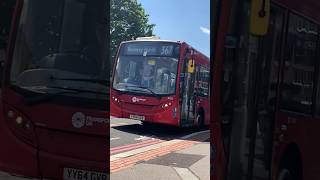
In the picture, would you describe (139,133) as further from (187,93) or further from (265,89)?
(265,89)

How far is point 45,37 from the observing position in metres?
5.23

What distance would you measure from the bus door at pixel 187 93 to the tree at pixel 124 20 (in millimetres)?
3135

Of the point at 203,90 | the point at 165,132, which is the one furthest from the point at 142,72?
the point at 203,90

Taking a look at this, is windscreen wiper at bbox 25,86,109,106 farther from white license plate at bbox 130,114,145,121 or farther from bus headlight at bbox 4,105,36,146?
white license plate at bbox 130,114,145,121

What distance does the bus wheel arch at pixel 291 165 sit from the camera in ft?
21.1

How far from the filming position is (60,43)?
204 inches

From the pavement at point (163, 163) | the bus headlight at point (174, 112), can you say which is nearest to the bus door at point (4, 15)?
the pavement at point (163, 163)

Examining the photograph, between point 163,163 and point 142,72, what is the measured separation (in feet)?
7.42

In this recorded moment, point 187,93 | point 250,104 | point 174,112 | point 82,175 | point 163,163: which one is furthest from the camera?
point 174,112

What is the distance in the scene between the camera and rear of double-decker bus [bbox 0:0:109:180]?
5.04 metres

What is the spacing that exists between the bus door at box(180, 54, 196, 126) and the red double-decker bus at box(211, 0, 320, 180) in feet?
6.66

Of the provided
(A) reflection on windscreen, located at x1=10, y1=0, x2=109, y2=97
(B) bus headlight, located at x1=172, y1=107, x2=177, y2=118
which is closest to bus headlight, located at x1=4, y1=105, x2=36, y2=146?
(A) reflection on windscreen, located at x1=10, y1=0, x2=109, y2=97

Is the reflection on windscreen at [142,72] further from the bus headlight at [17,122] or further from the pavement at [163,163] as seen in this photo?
the bus headlight at [17,122]

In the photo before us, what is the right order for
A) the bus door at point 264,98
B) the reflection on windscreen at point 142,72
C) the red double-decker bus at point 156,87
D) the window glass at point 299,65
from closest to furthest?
the bus door at point 264,98, the window glass at point 299,65, the red double-decker bus at point 156,87, the reflection on windscreen at point 142,72
